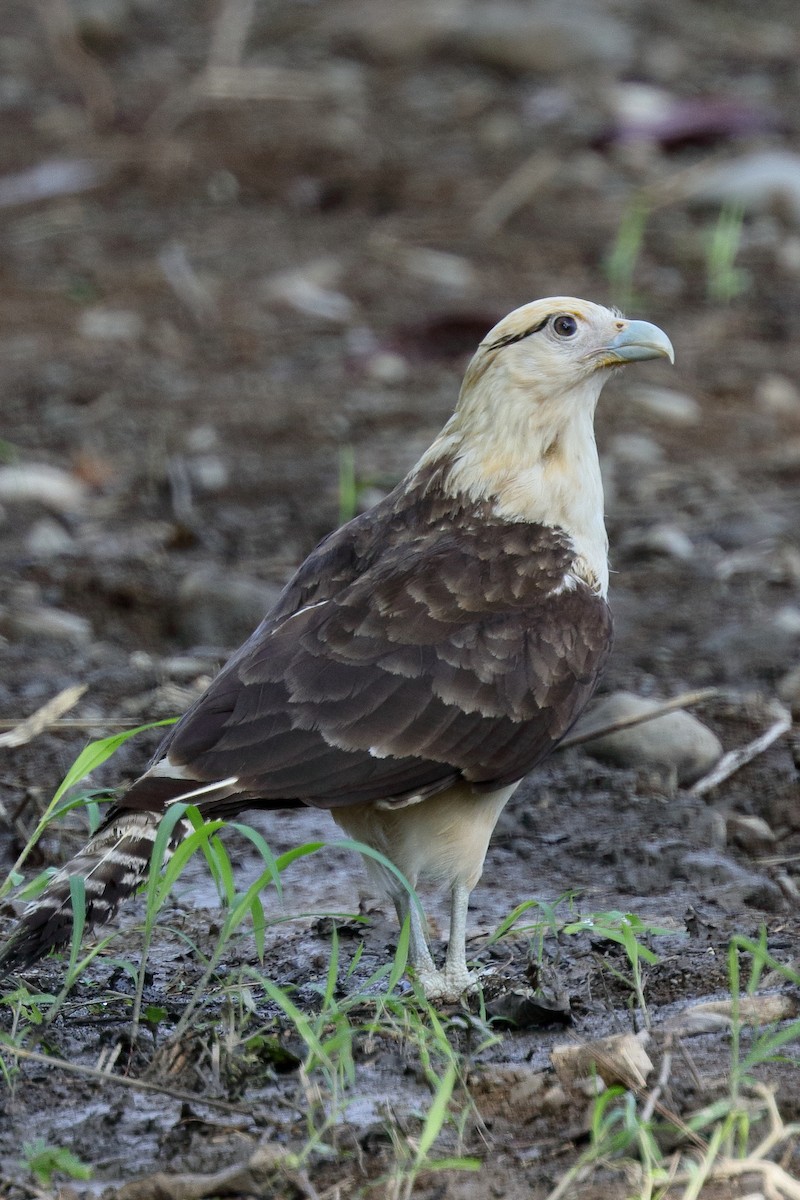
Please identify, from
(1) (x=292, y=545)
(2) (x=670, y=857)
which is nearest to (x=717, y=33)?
(1) (x=292, y=545)

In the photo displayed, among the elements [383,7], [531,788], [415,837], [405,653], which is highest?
[383,7]

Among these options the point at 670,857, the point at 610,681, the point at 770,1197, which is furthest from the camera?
the point at 610,681

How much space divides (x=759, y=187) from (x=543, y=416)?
713 cm

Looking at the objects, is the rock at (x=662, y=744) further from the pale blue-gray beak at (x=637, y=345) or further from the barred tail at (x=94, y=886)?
the barred tail at (x=94, y=886)

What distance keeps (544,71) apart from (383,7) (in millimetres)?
1656

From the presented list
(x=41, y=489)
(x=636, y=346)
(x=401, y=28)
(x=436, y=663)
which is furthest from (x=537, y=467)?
(x=401, y=28)

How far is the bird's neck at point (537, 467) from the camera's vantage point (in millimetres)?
4926

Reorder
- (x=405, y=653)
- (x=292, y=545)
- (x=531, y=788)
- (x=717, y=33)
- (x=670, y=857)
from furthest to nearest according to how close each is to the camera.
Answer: (x=717, y=33), (x=292, y=545), (x=531, y=788), (x=670, y=857), (x=405, y=653)

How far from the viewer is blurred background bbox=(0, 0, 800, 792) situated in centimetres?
729

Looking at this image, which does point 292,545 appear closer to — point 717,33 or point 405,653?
point 405,653

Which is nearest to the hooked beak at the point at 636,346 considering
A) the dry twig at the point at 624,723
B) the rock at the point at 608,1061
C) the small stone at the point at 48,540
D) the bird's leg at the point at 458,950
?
the dry twig at the point at 624,723

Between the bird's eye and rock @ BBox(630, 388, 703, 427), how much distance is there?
4.19 m

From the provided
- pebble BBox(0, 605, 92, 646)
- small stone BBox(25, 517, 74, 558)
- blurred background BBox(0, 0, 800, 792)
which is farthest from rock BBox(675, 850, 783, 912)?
small stone BBox(25, 517, 74, 558)

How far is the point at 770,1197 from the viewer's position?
3029 millimetres
